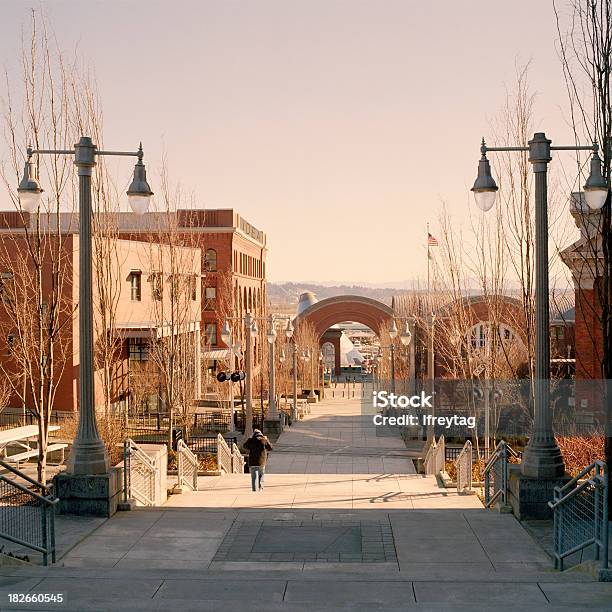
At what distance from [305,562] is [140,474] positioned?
13.4ft

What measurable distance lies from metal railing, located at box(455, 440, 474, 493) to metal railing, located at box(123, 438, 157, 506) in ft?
21.5

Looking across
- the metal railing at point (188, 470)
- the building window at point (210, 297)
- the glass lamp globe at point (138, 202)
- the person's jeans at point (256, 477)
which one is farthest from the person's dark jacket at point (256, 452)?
the building window at point (210, 297)

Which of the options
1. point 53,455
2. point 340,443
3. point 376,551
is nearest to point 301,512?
Answer: point 376,551

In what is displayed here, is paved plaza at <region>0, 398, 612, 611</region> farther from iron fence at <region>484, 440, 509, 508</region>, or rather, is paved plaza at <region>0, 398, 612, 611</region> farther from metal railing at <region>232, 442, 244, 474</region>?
metal railing at <region>232, 442, 244, 474</region>

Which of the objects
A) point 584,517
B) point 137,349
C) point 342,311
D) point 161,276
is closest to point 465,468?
point 584,517

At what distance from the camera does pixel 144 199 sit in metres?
10.6

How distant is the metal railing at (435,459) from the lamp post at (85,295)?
1136cm

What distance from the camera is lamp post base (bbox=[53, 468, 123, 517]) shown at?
10766 millimetres

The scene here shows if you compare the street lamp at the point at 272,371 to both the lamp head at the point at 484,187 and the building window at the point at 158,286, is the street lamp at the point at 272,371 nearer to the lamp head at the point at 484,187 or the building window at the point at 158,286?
the building window at the point at 158,286

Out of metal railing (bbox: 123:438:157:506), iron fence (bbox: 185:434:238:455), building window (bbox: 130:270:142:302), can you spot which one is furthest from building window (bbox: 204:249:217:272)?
metal railing (bbox: 123:438:157:506)

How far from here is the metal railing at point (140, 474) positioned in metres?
11.7

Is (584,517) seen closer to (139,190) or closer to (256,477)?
(139,190)

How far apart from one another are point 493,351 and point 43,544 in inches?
576

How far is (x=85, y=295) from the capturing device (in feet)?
35.4
